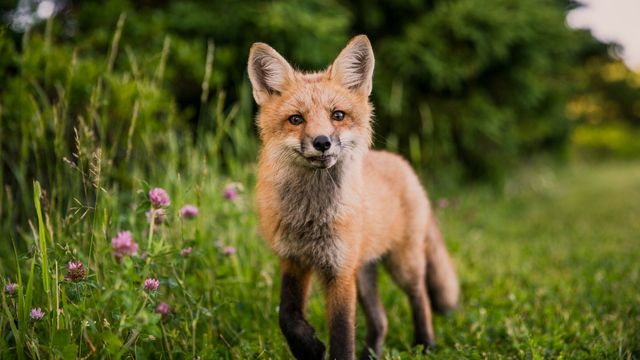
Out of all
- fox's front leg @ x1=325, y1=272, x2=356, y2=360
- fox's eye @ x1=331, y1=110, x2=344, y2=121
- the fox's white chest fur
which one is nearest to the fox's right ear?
fox's eye @ x1=331, y1=110, x2=344, y2=121

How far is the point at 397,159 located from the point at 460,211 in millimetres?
3780

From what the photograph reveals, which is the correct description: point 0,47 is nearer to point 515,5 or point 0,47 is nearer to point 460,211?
point 460,211

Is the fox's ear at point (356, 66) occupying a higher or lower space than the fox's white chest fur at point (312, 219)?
higher

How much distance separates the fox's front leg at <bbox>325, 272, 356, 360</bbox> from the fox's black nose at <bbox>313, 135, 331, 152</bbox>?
0.73 m

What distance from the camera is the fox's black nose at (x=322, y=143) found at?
2449 mm

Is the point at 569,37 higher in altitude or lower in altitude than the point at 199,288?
higher

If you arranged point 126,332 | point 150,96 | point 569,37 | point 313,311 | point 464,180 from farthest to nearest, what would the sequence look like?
point 464,180
point 569,37
point 150,96
point 313,311
point 126,332

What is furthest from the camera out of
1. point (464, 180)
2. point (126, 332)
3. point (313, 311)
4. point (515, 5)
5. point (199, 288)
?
point (464, 180)

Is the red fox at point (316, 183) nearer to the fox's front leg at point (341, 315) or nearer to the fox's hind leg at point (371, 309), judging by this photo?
the fox's front leg at point (341, 315)

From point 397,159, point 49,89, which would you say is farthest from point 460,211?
point 49,89

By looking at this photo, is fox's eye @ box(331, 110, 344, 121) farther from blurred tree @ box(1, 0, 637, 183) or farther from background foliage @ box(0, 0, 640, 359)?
blurred tree @ box(1, 0, 637, 183)

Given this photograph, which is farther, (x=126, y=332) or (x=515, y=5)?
(x=515, y=5)

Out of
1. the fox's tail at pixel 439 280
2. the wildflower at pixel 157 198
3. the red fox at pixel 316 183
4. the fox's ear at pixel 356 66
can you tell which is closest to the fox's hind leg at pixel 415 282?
the fox's tail at pixel 439 280

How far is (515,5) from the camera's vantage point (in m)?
7.29
